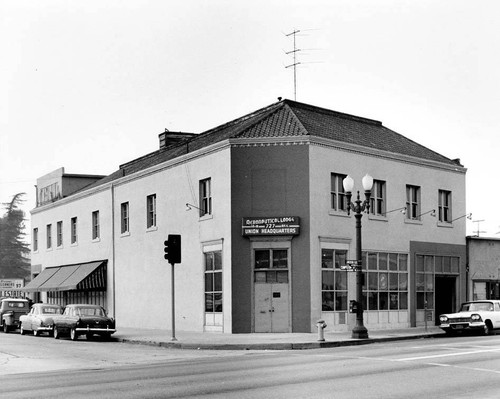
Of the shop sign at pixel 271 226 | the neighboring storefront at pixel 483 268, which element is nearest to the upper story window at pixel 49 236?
the shop sign at pixel 271 226

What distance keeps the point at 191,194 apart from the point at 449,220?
522 inches

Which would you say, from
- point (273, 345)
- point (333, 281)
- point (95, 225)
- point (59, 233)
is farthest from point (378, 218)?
point (59, 233)

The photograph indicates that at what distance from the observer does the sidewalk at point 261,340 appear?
25156 mm

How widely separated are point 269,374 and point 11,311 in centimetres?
2667

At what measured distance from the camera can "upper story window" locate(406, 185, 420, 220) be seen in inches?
1437

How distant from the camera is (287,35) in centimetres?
3747

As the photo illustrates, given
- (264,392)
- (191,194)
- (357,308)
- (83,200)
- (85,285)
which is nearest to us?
(264,392)

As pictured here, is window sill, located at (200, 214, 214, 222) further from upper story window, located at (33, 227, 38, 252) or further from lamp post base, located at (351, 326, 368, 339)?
upper story window, located at (33, 227, 38, 252)

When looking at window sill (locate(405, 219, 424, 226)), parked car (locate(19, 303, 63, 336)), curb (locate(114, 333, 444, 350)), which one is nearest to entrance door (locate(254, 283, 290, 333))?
curb (locate(114, 333, 444, 350))

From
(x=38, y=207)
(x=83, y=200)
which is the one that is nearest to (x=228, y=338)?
(x=83, y=200)

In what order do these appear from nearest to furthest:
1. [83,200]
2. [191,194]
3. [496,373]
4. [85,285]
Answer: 1. [496,373]
2. [191,194]
3. [85,285]
4. [83,200]

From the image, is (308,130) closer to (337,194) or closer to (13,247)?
(337,194)

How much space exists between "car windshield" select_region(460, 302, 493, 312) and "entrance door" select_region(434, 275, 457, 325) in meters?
6.22

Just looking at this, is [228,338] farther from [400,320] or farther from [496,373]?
[496,373]
